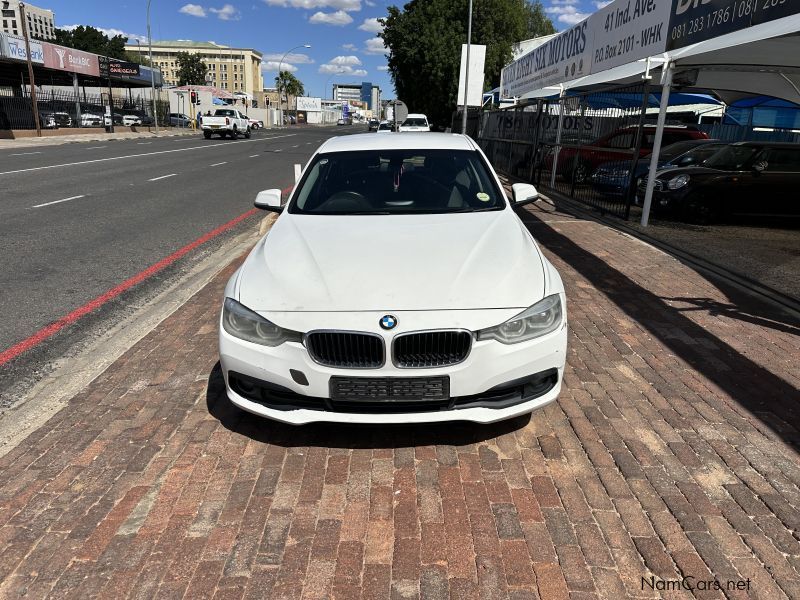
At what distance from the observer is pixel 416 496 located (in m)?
2.82

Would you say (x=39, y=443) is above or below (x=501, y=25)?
below

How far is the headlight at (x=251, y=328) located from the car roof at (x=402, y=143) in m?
2.21

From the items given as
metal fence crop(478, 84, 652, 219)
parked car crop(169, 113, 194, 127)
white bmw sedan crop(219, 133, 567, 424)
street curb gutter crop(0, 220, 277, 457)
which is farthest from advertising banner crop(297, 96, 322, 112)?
white bmw sedan crop(219, 133, 567, 424)

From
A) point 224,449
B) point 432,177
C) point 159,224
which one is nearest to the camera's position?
point 224,449

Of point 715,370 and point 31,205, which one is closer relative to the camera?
point 715,370

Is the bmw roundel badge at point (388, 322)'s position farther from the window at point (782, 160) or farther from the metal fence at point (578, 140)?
the window at point (782, 160)

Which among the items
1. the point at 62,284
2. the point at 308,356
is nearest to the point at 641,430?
the point at 308,356

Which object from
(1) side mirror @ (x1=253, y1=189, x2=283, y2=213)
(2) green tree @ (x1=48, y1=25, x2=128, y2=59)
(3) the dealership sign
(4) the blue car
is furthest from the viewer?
(2) green tree @ (x1=48, y1=25, x2=128, y2=59)

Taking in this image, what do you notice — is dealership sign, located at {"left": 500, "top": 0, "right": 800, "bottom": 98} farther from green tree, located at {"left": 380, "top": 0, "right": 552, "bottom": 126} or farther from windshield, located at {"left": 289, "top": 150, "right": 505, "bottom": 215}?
green tree, located at {"left": 380, "top": 0, "right": 552, "bottom": 126}

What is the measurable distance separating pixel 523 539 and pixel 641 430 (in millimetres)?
1258

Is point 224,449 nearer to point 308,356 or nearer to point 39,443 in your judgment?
point 308,356

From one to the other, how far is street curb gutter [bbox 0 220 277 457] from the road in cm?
21

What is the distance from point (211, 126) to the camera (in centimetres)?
3988

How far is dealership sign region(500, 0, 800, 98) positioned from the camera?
797 cm
